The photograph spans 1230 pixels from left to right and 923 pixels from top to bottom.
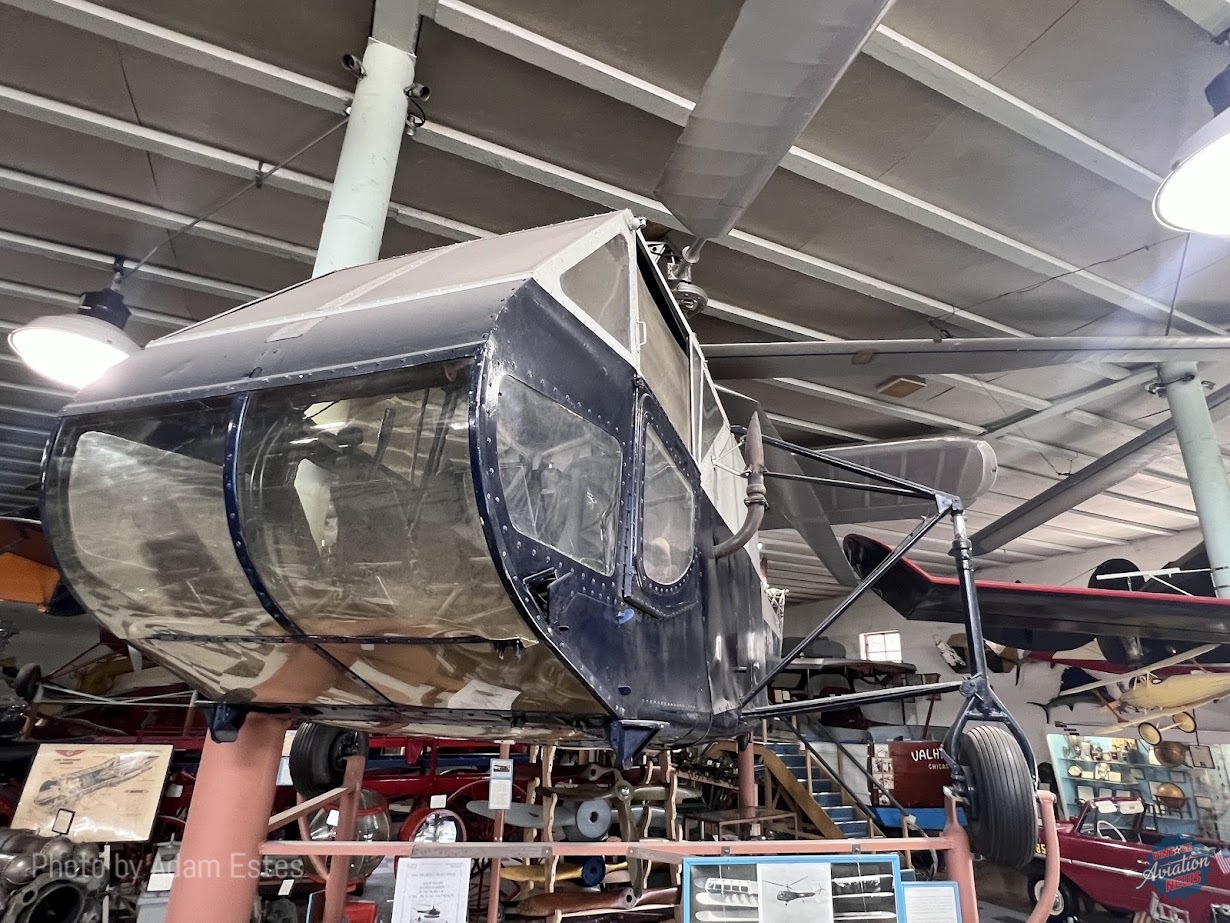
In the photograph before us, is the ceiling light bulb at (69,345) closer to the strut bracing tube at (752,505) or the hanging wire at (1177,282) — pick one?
the strut bracing tube at (752,505)

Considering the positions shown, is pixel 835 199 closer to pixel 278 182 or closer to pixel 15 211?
pixel 278 182

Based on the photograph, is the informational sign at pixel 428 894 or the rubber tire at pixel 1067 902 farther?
the rubber tire at pixel 1067 902

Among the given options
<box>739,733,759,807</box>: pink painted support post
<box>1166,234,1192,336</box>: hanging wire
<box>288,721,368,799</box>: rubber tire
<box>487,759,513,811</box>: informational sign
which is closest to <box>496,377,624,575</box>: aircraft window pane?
<box>288,721,368,799</box>: rubber tire

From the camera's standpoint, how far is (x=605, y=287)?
6.99ft

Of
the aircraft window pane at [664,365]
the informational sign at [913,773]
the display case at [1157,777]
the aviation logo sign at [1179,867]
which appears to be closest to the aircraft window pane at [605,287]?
the aircraft window pane at [664,365]

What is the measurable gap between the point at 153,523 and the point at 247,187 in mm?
3867

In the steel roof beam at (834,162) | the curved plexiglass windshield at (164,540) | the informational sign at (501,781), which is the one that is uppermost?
the steel roof beam at (834,162)

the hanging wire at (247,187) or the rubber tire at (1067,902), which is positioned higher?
the hanging wire at (247,187)

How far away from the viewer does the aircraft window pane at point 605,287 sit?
1.94 m

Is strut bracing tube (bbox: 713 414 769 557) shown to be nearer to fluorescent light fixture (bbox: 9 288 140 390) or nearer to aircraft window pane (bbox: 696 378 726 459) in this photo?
aircraft window pane (bbox: 696 378 726 459)

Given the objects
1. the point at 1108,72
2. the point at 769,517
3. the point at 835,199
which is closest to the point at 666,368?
the point at 835,199

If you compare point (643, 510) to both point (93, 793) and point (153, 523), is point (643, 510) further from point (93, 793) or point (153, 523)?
point (93, 793)

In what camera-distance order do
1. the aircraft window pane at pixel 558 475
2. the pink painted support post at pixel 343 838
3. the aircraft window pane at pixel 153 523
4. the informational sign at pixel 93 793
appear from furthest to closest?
1. the informational sign at pixel 93 793
2. the pink painted support post at pixel 343 838
3. the aircraft window pane at pixel 153 523
4. the aircraft window pane at pixel 558 475

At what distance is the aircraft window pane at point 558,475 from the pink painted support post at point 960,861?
200 centimetres
